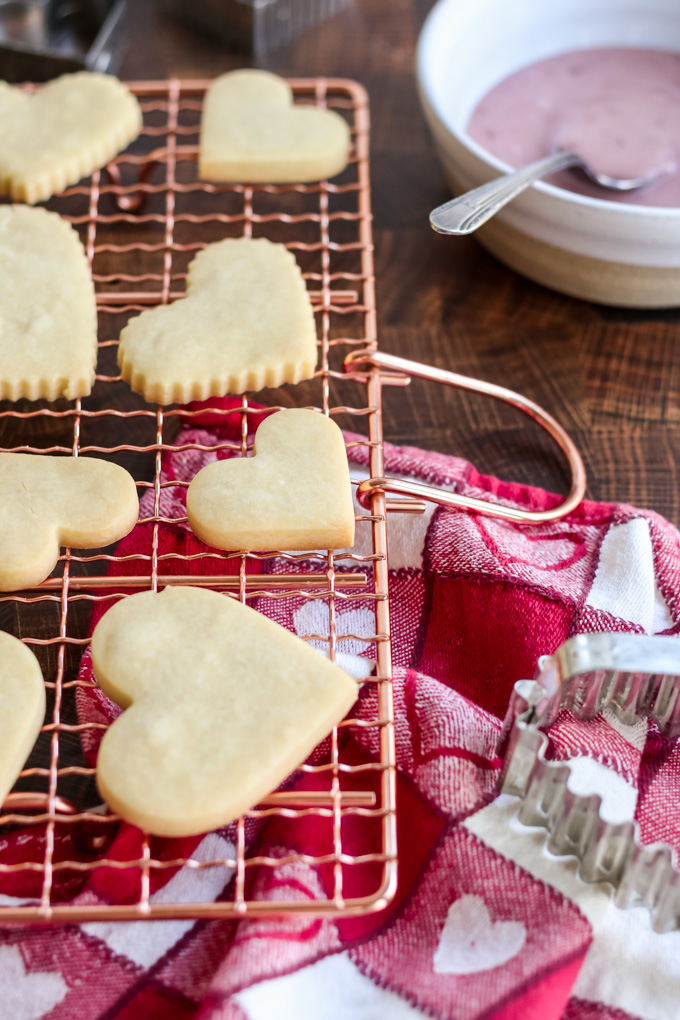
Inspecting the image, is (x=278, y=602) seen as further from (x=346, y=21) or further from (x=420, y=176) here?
(x=346, y=21)

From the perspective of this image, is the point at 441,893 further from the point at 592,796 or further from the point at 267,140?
the point at 267,140

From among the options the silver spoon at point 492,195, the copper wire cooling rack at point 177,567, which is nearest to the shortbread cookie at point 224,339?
the copper wire cooling rack at point 177,567

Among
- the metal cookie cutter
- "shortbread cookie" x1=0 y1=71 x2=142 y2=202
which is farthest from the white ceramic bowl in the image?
the metal cookie cutter

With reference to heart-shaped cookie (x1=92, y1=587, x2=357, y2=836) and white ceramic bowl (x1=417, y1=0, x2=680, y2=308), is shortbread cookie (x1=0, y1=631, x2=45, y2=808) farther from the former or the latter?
white ceramic bowl (x1=417, y1=0, x2=680, y2=308)

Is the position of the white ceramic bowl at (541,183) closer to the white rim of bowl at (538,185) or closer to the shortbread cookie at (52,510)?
the white rim of bowl at (538,185)

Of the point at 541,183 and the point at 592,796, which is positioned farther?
the point at 541,183

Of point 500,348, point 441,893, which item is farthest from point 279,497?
point 500,348

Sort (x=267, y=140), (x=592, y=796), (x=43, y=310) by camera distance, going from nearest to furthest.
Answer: (x=592, y=796) → (x=43, y=310) → (x=267, y=140)

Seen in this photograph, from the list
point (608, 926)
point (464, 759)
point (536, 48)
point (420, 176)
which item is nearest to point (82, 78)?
point (420, 176)
